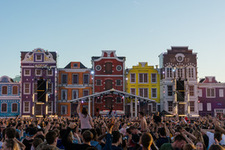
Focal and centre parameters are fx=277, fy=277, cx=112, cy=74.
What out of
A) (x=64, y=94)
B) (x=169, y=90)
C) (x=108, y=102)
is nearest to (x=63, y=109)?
(x=64, y=94)

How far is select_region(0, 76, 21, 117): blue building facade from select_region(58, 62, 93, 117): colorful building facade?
6.40 m

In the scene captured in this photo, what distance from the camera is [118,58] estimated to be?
43562 mm

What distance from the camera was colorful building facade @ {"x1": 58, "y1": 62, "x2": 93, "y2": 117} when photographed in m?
43.0

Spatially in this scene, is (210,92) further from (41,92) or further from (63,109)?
(41,92)

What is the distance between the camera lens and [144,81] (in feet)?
145

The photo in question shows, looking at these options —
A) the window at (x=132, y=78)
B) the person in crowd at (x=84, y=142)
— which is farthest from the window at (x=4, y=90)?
the person in crowd at (x=84, y=142)

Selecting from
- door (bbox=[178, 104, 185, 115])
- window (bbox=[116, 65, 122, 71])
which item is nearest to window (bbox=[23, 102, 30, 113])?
window (bbox=[116, 65, 122, 71])

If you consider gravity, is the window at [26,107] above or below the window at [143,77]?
below

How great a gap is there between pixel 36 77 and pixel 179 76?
71.5 feet

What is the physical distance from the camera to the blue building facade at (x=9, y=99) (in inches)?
1645

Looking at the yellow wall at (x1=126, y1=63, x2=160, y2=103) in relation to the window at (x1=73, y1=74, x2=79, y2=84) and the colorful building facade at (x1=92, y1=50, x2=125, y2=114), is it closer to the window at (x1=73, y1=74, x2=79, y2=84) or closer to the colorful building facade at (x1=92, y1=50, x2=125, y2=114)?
the colorful building facade at (x1=92, y1=50, x2=125, y2=114)

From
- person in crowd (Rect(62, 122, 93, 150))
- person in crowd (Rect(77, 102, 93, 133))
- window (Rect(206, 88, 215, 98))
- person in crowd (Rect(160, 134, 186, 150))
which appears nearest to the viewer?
person in crowd (Rect(62, 122, 93, 150))

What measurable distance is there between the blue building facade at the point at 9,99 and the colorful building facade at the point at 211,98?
28.8m

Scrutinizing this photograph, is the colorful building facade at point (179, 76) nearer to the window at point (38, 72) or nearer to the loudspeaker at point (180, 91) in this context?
the loudspeaker at point (180, 91)
